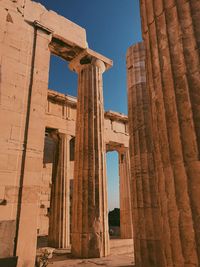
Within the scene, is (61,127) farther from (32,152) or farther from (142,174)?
(32,152)

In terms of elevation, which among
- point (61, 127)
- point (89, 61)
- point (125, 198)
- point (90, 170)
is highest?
point (89, 61)

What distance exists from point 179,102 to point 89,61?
10.7m

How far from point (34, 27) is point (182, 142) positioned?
7869 millimetres

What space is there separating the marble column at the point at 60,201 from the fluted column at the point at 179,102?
13413 millimetres

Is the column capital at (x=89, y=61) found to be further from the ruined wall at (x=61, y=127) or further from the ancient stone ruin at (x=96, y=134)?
the ruined wall at (x=61, y=127)

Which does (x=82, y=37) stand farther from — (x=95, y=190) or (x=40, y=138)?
(x=95, y=190)

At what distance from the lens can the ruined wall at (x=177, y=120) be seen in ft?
10.6

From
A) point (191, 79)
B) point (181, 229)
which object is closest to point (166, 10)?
point (191, 79)

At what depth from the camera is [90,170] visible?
1205 cm

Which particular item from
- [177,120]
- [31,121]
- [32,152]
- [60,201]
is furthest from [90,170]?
[177,120]

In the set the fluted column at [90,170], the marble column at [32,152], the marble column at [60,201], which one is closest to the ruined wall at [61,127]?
the marble column at [60,201]

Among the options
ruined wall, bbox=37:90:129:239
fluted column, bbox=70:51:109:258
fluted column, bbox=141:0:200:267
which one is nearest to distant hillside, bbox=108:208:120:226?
ruined wall, bbox=37:90:129:239

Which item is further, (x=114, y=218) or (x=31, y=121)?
(x=114, y=218)

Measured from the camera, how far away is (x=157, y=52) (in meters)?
4.19
